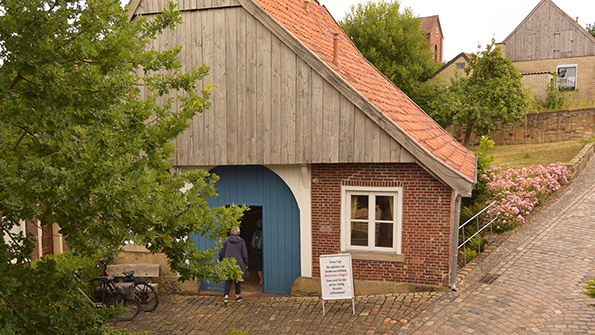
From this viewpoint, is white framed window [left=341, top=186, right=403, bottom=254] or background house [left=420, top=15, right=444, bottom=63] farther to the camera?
background house [left=420, top=15, right=444, bottom=63]

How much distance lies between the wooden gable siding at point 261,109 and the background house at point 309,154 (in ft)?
0.07

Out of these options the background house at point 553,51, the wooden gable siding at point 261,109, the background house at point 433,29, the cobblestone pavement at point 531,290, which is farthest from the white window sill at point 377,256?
the background house at point 433,29

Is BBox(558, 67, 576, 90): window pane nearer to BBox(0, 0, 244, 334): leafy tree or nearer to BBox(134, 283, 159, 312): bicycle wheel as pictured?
BBox(134, 283, 159, 312): bicycle wheel

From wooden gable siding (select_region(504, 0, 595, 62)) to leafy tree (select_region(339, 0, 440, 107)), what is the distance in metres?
6.68

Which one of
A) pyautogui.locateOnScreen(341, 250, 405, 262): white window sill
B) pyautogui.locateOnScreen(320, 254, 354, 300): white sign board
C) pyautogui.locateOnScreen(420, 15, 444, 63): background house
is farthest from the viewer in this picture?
pyautogui.locateOnScreen(420, 15, 444, 63): background house

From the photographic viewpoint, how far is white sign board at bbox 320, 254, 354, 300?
9047 millimetres

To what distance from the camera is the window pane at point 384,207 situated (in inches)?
382

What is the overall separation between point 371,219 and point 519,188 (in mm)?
8410

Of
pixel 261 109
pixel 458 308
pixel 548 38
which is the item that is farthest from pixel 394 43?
pixel 458 308

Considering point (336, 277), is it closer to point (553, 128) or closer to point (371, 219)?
point (371, 219)

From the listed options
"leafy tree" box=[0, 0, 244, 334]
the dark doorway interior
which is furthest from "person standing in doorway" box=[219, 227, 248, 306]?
"leafy tree" box=[0, 0, 244, 334]

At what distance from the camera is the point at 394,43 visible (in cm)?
3000

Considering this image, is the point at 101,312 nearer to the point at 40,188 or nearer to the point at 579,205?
the point at 40,188

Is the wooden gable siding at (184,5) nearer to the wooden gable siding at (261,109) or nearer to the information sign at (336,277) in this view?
the wooden gable siding at (261,109)
